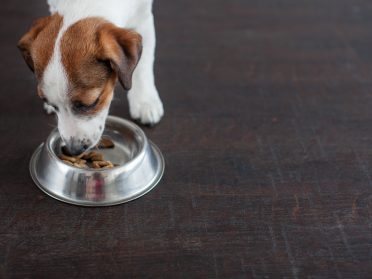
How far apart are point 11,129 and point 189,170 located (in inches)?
31.1

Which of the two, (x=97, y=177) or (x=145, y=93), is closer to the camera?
(x=97, y=177)

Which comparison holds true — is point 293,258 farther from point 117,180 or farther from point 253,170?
point 117,180

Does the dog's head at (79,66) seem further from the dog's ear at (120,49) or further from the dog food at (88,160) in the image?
the dog food at (88,160)

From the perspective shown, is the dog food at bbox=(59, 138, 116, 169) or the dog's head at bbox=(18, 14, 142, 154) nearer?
the dog's head at bbox=(18, 14, 142, 154)

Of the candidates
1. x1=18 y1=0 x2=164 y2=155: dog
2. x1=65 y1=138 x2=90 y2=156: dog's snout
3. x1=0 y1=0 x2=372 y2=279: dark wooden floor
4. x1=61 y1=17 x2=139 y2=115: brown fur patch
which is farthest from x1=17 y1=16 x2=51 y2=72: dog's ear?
x1=0 y1=0 x2=372 y2=279: dark wooden floor

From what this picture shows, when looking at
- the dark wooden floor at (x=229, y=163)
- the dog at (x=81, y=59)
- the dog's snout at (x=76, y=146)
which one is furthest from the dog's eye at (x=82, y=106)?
the dark wooden floor at (x=229, y=163)

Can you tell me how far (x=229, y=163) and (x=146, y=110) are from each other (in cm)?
45

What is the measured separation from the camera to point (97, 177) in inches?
85.7

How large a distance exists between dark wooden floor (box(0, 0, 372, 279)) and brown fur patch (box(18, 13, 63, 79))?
1.65 ft

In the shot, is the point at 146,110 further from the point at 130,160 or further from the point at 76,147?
the point at 76,147

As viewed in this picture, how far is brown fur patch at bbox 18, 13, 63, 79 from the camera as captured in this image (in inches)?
79.0

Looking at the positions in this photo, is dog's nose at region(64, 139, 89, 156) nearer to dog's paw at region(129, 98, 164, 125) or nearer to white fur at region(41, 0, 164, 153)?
white fur at region(41, 0, 164, 153)

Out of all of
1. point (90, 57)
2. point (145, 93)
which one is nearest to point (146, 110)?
point (145, 93)

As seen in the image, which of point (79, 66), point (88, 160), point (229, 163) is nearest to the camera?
point (79, 66)
